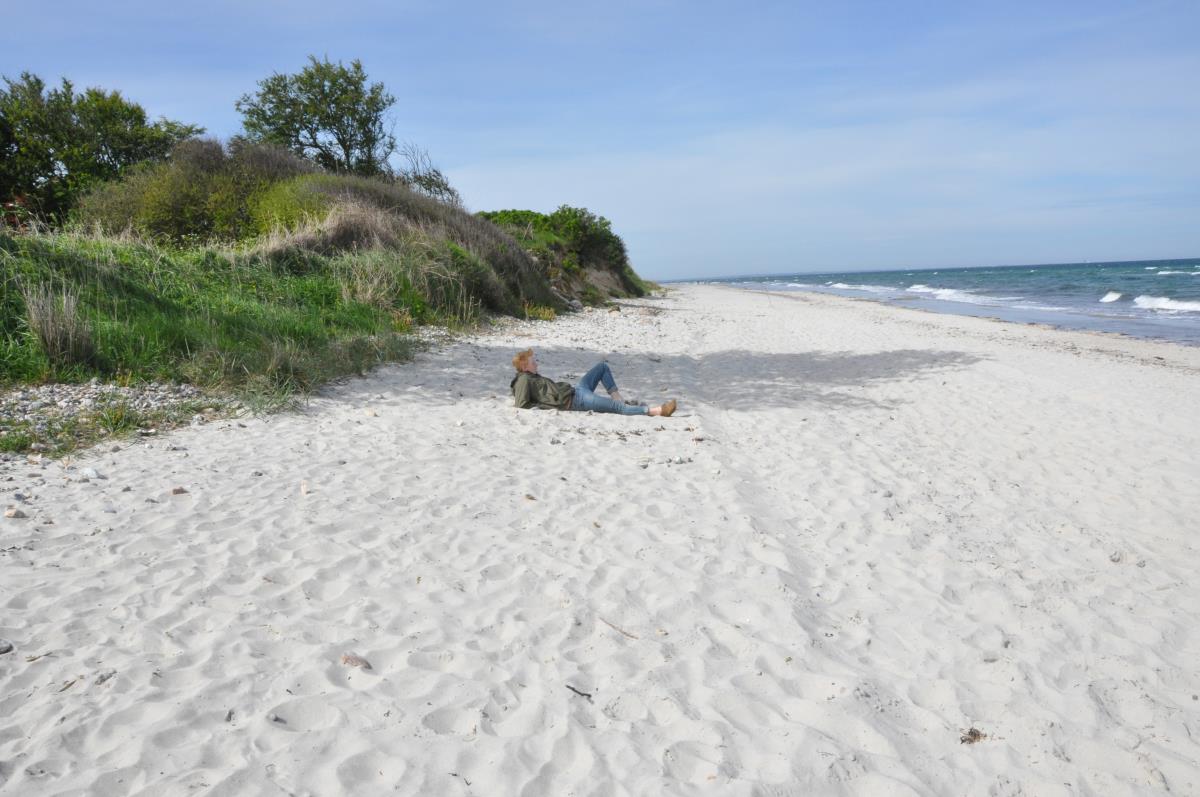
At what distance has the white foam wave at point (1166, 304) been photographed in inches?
1188

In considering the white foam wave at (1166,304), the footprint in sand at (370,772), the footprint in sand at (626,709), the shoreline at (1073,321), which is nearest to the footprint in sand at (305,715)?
the footprint in sand at (370,772)

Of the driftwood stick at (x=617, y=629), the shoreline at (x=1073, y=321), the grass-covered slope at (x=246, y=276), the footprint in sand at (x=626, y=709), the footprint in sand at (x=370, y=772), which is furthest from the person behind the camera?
the shoreline at (x=1073, y=321)

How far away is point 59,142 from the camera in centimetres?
1877

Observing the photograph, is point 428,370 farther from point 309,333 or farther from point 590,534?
point 590,534

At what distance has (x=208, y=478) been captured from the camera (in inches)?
215

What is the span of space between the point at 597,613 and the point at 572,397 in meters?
4.73

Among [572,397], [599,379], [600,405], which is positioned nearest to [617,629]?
[600,405]

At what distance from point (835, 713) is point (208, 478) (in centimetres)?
491

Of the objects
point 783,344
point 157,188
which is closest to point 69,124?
point 157,188

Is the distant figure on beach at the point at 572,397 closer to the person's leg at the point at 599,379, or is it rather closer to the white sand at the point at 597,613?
the person's leg at the point at 599,379

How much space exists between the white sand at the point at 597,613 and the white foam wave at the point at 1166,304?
99.0ft

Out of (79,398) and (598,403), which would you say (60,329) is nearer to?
(79,398)

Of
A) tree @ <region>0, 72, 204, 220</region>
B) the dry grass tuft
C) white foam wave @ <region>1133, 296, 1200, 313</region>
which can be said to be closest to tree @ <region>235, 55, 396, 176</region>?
tree @ <region>0, 72, 204, 220</region>

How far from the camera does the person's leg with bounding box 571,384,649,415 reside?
329 inches
